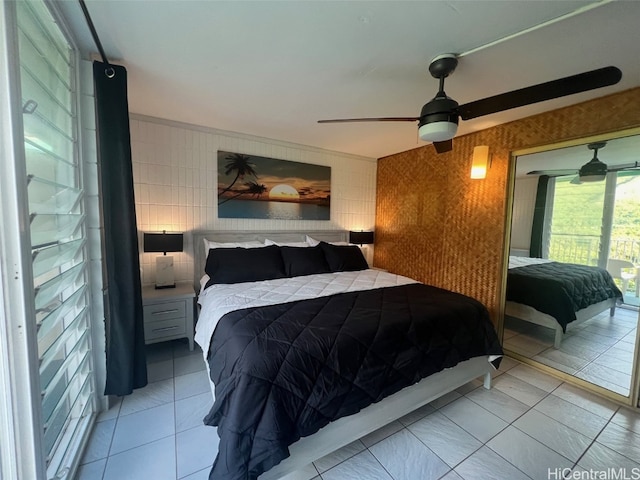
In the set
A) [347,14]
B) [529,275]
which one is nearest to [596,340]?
[529,275]

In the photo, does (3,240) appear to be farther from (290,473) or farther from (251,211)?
(251,211)

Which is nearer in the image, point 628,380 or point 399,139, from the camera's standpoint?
point 628,380

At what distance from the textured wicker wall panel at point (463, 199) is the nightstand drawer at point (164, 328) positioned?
299 cm

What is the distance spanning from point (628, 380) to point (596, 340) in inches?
18.8

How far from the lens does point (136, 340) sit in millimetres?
1874

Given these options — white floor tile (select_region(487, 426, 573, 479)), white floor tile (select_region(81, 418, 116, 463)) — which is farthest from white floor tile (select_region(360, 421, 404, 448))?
white floor tile (select_region(81, 418, 116, 463))

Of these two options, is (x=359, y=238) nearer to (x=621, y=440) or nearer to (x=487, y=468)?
(x=487, y=468)

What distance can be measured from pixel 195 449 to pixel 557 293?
3337mm

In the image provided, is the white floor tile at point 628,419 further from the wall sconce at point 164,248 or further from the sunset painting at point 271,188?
the wall sconce at point 164,248

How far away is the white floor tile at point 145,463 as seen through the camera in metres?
1.37

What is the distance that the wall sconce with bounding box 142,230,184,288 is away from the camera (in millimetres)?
2561

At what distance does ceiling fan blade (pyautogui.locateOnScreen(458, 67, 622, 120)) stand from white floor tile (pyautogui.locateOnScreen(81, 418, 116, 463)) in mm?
2967

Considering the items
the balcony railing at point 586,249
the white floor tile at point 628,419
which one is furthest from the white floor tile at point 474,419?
the balcony railing at point 586,249

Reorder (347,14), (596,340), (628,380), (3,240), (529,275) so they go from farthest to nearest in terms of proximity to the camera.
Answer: (529,275)
(596,340)
(628,380)
(347,14)
(3,240)
